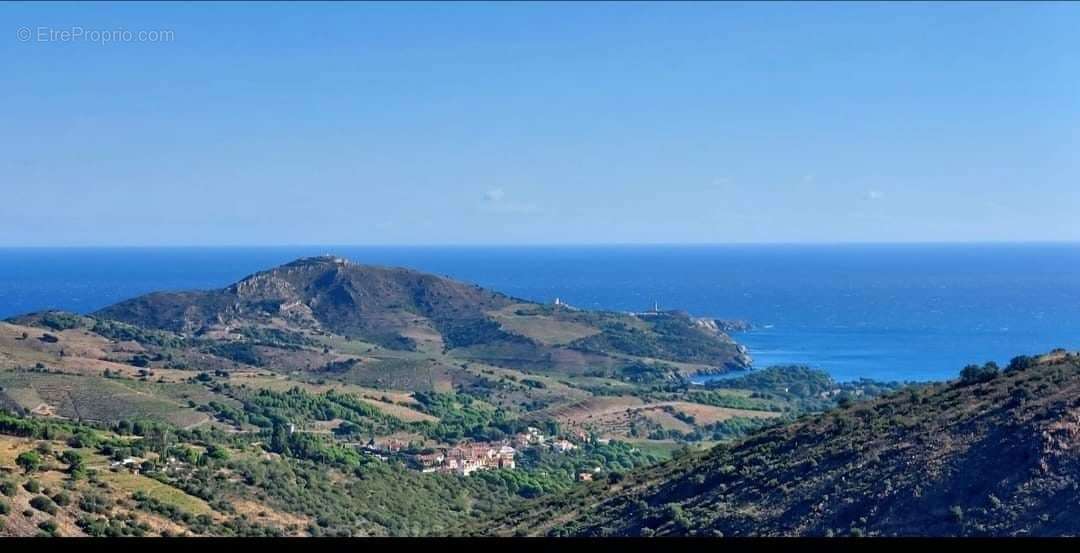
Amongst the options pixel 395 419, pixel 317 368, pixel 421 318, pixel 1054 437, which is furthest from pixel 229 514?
pixel 421 318

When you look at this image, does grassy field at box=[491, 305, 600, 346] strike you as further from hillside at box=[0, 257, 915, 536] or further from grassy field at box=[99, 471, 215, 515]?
grassy field at box=[99, 471, 215, 515]

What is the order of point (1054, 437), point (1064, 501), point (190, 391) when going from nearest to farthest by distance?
1. point (1064, 501)
2. point (1054, 437)
3. point (190, 391)

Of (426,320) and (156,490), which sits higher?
(156,490)

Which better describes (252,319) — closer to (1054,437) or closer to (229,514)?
(229,514)

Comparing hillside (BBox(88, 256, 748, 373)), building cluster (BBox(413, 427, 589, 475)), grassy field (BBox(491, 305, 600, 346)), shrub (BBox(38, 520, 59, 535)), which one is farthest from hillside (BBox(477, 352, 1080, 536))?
grassy field (BBox(491, 305, 600, 346))

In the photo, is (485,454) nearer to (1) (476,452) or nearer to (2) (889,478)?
(1) (476,452)

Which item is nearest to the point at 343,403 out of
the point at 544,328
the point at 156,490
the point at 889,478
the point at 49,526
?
the point at 156,490

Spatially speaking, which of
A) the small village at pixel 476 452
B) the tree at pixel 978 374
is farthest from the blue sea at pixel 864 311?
the tree at pixel 978 374
